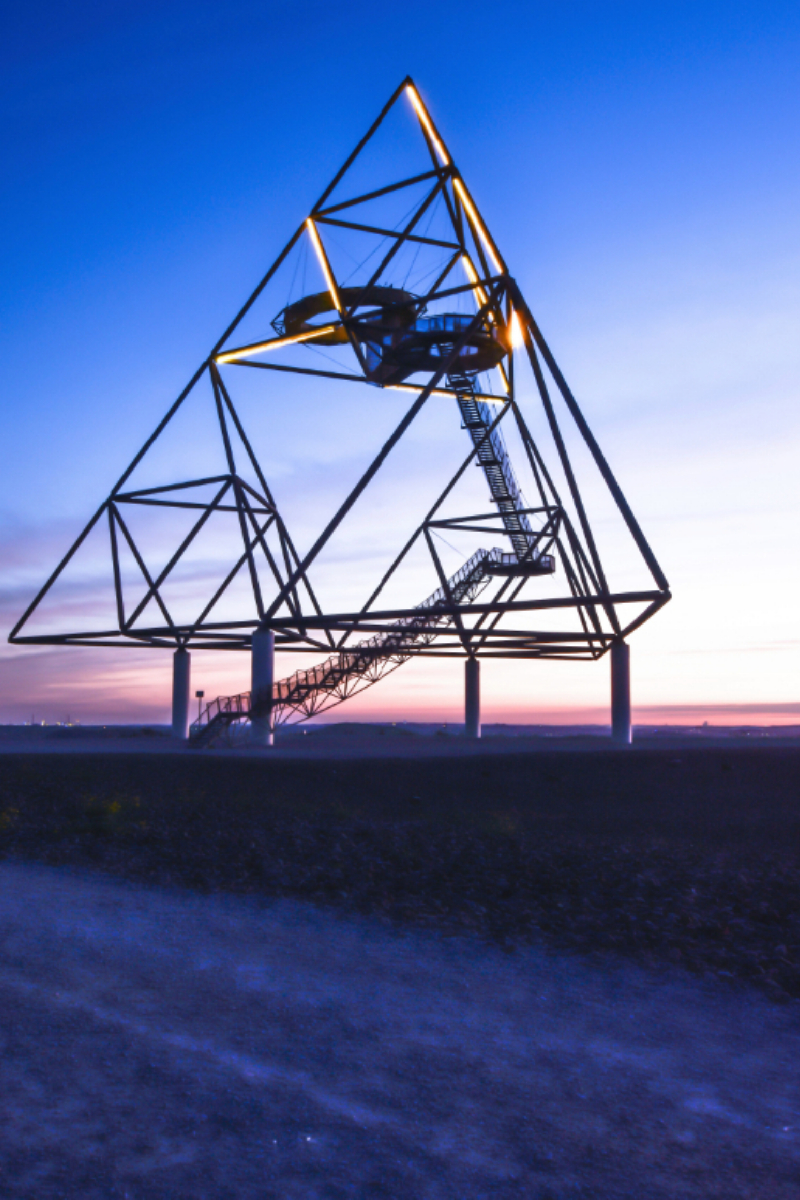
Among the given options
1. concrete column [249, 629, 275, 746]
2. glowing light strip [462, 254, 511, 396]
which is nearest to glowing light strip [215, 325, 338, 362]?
glowing light strip [462, 254, 511, 396]

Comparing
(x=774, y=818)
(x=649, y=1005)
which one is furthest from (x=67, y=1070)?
(x=774, y=818)

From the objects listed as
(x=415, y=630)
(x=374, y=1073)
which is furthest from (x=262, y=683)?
(x=374, y=1073)

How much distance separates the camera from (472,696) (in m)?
36.4

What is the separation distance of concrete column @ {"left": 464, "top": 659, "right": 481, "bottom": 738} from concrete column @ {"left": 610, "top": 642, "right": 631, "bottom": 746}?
8.04m

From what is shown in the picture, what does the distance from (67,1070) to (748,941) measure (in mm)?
5027

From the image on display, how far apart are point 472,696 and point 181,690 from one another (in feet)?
36.7

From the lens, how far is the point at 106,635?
109ft

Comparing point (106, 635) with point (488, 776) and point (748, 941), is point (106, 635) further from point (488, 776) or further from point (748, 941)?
point (748, 941)

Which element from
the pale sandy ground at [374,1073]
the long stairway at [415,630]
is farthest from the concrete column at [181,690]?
the pale sandy ground at [374,1073]

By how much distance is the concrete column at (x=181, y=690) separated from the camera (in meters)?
34.9

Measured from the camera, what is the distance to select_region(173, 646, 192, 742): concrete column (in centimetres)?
3488

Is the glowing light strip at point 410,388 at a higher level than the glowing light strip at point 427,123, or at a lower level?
lower

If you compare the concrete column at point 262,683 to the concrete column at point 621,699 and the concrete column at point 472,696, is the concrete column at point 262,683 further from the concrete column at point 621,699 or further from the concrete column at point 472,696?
the concrete column at point 621,699

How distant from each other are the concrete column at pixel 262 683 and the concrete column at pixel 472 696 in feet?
33.8
